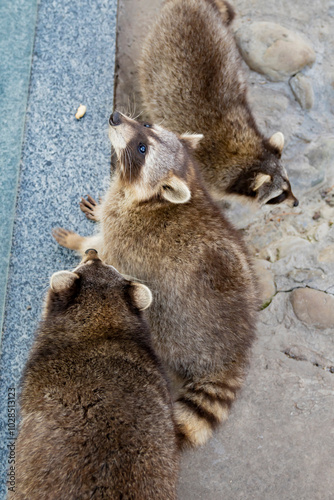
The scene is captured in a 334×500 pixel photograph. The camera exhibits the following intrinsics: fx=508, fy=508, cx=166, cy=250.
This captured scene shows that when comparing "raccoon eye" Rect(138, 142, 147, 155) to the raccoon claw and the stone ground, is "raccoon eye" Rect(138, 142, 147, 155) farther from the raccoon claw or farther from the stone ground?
the stone ground

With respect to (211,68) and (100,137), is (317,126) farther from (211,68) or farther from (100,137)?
(100,137)

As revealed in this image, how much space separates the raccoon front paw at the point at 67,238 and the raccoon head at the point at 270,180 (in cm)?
140

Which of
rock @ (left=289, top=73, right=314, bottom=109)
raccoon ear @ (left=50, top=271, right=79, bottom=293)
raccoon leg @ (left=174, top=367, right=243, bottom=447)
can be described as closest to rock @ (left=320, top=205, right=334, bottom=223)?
rock @ (left=289, top=73, right=314, bottom=109)

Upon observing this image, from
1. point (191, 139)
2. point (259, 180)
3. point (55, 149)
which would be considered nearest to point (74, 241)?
point (55, 149)

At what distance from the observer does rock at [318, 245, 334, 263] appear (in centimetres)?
396

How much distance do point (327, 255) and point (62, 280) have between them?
85.9 inches

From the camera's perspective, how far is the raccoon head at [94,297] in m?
2.85

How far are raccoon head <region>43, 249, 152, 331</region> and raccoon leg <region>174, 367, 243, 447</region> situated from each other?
2.57 feet

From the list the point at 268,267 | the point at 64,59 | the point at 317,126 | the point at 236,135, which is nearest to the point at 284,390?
the point at 268,267

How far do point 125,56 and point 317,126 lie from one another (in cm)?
189

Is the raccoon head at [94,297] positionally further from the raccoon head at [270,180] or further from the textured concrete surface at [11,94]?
the raccoon head at [270,180]

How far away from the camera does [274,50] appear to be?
4656 millimetres

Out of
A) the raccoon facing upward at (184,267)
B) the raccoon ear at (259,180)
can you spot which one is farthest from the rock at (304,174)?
the raccoon facing upward at (184,267)

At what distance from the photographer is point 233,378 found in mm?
3377
